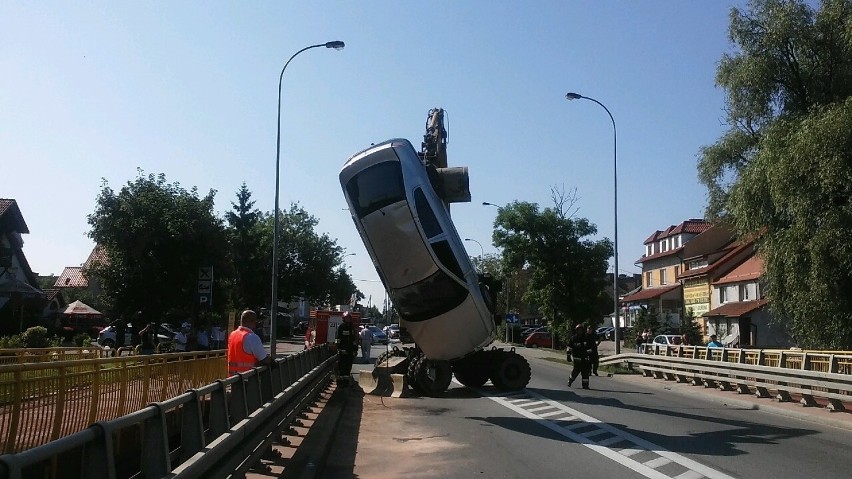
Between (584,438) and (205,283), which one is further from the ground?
(205,283)

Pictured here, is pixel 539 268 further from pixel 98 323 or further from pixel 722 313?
pixel 98 323

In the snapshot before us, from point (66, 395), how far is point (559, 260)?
42016 mm

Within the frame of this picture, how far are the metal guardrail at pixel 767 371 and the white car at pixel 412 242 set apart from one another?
696 cm

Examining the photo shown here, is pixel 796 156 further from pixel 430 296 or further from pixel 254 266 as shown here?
pixel 254 266

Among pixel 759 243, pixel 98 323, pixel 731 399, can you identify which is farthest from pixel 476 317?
pixel 98 323

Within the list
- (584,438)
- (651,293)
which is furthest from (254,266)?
(584,438)

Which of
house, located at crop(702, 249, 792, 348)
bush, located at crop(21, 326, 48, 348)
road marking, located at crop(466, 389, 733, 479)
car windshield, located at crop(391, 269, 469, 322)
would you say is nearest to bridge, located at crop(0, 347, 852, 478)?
car windshield, located at crop(391, 269, 469, 322)

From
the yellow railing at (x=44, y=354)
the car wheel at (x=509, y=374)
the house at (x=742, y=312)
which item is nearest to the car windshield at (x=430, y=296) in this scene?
the car wheel at (x=509, y=374)

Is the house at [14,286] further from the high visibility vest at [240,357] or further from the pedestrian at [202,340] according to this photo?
the high visibility vest at [240,357]

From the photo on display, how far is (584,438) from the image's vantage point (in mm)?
11680

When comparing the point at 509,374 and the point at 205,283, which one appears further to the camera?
the point at 509,374

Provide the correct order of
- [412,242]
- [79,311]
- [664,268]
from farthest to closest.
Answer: [664,268], [79,311], [412,242]

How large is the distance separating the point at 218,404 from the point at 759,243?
22.2m

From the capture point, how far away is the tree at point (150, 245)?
2686cm
